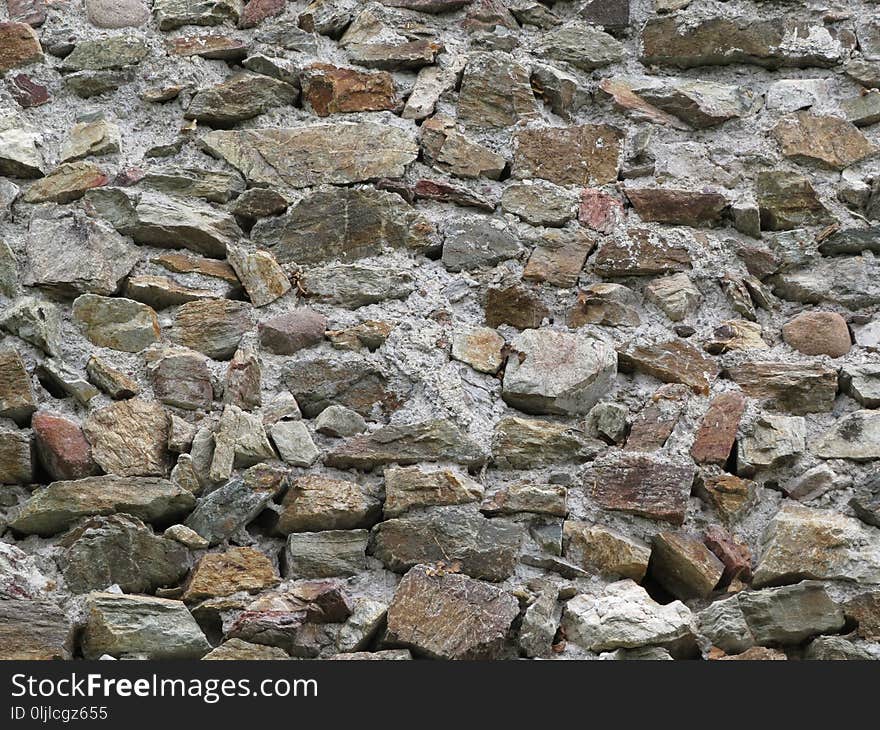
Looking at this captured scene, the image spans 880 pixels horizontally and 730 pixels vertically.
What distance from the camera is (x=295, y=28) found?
3.22m

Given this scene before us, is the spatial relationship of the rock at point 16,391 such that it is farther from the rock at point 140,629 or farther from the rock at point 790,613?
the rock at point 790,613

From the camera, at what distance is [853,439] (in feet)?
8.54

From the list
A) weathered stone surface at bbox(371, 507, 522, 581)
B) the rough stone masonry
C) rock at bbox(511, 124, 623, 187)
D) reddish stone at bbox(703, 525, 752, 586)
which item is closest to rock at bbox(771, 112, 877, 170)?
the rough stone masonry

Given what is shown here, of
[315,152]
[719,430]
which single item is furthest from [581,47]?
[719,430]

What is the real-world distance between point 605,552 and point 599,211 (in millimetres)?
924

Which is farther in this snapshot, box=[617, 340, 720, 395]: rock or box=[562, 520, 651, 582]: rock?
box=[617, 340, 720, 395]: rock

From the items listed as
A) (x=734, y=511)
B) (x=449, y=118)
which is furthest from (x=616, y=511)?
(x=449, y=118)

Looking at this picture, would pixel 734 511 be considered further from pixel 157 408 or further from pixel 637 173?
pixel 157 408

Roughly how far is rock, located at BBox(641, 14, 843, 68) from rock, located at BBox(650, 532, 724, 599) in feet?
4.62

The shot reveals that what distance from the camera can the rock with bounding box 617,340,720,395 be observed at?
8.89ft

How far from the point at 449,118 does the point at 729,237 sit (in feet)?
2.56

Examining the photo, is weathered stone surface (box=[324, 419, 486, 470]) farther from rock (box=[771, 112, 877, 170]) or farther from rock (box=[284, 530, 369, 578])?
rock (box=[771, 112, 877, 170])

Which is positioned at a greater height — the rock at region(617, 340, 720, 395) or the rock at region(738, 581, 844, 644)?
the rock at region(617, 340, 720, 395)

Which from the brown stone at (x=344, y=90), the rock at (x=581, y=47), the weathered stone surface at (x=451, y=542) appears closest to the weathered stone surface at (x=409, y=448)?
the weathered stone surface at (x=451, y=542)
